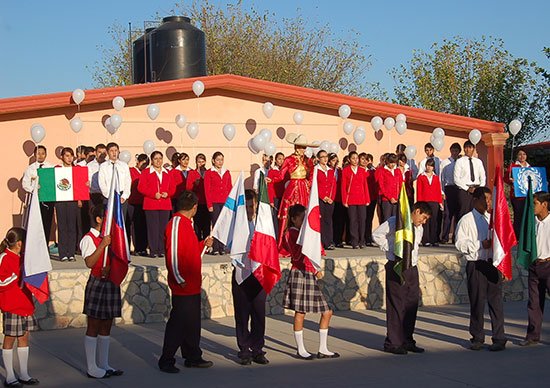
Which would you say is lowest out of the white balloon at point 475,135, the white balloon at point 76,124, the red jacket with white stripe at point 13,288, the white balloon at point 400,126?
the red jacket with white stripe at point 13,288

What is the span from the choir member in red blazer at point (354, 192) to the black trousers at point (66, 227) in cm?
533

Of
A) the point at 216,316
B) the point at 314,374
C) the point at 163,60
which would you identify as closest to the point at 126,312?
the point at 216,316

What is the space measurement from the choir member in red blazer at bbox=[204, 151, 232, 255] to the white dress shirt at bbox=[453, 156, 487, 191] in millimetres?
4601

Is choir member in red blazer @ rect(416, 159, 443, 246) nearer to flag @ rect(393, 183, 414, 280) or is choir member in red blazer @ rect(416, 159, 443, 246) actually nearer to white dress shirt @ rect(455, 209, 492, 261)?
white dress shirt @ rect(455, 209, 492, 261)

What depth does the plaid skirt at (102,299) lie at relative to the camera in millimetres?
7616

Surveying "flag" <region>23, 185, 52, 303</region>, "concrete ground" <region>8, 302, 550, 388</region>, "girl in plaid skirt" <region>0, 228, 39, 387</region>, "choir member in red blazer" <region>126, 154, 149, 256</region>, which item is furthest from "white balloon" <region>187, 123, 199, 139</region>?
"girl in plaid skirt" <region>0, 228, 39, 387</region>

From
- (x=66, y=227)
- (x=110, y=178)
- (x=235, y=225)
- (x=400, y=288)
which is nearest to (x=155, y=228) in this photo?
(x=110, y=178)

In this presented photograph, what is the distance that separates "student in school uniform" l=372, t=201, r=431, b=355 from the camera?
8.80m

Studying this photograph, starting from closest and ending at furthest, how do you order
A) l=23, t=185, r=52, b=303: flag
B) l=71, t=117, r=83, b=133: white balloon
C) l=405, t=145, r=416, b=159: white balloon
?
l=23, t=185, r=52, b=303: flag
l=71, t=117, r=83, b=133: white balloon
l=405, t=145, r=416, b=159: white balloon

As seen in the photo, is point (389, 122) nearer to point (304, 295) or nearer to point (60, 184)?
point (60, 184)

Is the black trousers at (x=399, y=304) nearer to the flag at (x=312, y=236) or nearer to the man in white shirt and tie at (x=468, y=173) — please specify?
the flag at (x=312, y=236)

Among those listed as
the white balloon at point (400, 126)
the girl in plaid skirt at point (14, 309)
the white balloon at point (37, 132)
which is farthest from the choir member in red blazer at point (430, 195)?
the girl in plaid skirt at point (14, 309)

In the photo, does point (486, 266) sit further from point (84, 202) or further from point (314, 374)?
point (84, 202)

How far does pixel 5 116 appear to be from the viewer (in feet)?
47.3
